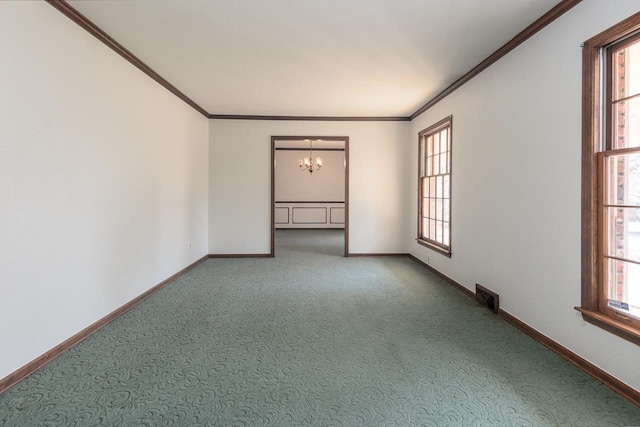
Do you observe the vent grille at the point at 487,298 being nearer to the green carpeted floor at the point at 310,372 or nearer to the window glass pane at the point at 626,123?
the green carpeted floor at the point at 310,372

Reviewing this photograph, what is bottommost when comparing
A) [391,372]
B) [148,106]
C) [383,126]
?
[391,372]

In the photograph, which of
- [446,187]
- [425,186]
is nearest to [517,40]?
[446,187]

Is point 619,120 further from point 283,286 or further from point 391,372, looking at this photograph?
point 283,286

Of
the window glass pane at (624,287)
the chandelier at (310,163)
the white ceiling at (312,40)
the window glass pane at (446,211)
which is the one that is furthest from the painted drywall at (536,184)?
the chandelier at (310,163)

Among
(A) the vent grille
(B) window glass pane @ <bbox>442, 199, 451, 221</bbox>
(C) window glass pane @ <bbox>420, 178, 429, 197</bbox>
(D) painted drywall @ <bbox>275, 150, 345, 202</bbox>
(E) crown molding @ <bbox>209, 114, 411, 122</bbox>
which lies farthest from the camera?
(D) painted drywall @ <bbox>275, 150, 345, 202</bbox>

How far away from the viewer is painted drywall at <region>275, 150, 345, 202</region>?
1098 cm

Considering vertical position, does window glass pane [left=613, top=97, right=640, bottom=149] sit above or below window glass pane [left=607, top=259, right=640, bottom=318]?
above

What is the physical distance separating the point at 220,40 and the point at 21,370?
117 inches

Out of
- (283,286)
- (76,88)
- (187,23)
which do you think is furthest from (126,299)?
(187,23)

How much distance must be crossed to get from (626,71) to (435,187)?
3.02 metres

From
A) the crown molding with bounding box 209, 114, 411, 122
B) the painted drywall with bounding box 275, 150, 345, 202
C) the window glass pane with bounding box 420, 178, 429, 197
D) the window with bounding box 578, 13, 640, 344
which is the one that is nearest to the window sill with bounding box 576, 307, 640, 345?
the window with bounding box 578, 13, 640, 344

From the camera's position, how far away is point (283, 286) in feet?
13.5

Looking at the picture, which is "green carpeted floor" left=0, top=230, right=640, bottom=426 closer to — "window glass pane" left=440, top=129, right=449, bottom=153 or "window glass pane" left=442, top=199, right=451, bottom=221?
"window glass pane" left=442, top=199, right=451, bottom=221

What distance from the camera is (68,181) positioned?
2447 mm
